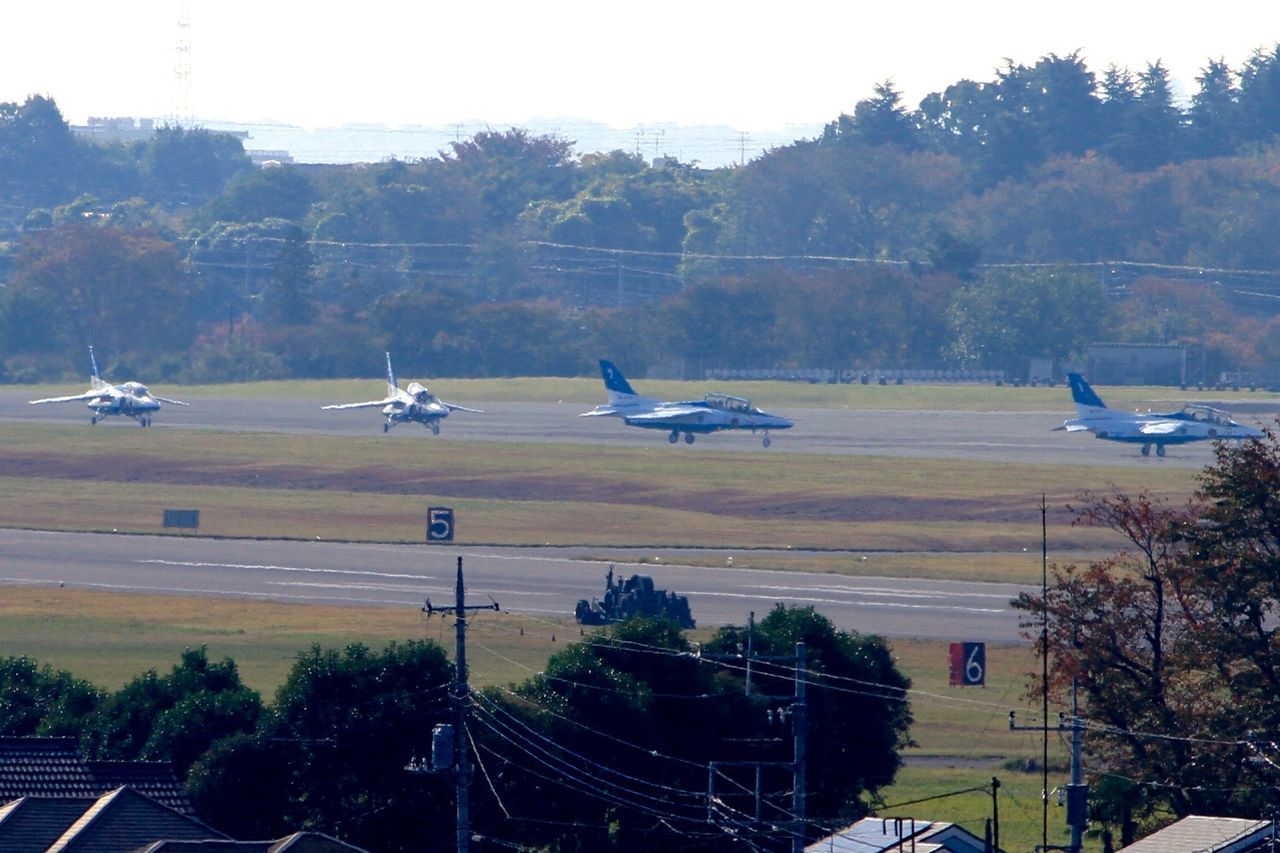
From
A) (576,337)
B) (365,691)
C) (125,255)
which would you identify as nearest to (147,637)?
(365,691)

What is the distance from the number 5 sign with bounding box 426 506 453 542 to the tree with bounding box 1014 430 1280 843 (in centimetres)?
3746

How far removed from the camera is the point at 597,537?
7612 cm

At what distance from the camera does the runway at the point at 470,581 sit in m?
56.0

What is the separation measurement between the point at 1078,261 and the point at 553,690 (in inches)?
6275

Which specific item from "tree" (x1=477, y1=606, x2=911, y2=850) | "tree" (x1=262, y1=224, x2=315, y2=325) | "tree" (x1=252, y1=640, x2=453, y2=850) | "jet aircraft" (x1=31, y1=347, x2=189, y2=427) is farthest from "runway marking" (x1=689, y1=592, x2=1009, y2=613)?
"tree" (x1=262, y1=224, x2=315, y2=325)

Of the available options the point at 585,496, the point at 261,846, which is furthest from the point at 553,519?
the point at 261,846

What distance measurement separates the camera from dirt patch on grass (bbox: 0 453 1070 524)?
8231 centimetres

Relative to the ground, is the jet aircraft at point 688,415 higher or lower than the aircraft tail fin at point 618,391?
lower

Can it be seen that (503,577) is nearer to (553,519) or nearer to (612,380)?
(553,519)

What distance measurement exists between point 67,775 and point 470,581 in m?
32.7

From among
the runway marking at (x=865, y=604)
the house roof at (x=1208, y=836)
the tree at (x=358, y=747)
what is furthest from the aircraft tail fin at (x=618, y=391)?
the house roof at (x=1208, y=836)

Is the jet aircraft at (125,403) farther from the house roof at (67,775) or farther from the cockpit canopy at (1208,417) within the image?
the house roof at (67,775)

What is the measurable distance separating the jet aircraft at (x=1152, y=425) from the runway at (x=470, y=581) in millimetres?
36659

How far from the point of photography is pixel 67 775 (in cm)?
2905
